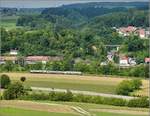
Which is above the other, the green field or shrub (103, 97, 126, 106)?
the green field

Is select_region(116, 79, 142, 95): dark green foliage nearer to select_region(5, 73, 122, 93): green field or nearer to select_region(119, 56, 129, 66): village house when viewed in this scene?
select_region(5, 73, 122, 93): green field

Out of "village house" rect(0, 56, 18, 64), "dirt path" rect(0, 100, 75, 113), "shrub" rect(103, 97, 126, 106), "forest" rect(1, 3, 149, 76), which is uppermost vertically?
"forest" rect(1, 3, 149, 76)

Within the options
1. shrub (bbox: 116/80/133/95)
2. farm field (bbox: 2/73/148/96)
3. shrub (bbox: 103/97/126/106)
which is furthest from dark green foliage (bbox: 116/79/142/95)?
shrub (bbox: 103/97/126/106)

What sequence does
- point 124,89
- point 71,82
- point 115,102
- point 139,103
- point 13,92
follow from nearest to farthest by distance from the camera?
1. point 139,103
2. point 115,102
3. point 13,92
4. point 124,89
5. point 71,82

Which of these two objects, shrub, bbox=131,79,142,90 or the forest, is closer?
shrub, bbox=131,79,142,90

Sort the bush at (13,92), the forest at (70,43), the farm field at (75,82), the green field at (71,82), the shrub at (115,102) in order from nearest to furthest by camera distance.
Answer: the shrub at (115,102)
the bush at (13,92)
the farm field at (75,82)
the green field at (71,82)
the forest at (70,43)

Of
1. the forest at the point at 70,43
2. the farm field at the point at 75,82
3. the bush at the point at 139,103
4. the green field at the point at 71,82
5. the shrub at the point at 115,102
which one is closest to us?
the bush at the point at 139,103

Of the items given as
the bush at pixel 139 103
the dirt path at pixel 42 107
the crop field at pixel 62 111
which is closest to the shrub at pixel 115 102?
the bush at pixel 139 103

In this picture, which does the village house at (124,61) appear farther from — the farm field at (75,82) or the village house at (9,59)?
the village house at (9,59)

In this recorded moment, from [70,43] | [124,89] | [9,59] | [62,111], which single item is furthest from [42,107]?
[70,43]

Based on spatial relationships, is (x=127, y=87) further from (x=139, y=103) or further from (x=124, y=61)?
(x=124, y=61)
